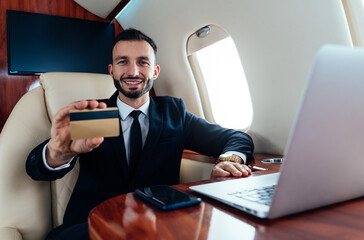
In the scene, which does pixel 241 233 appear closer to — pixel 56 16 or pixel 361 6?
pixel 361 6

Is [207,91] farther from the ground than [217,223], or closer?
farther from the ground

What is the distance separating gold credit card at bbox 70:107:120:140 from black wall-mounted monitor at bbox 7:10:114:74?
186cm

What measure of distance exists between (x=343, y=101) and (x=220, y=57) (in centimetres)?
173

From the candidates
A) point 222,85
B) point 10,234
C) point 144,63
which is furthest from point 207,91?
point 10,234

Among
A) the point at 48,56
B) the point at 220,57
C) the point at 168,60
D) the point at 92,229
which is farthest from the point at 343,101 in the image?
the point at 48,56

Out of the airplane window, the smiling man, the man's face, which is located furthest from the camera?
the airplane window

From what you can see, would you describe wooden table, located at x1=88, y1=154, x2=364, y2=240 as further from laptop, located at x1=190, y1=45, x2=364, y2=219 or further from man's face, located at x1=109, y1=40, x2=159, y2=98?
man's face, located at x1=109, y1=40, x2=159, y2=98

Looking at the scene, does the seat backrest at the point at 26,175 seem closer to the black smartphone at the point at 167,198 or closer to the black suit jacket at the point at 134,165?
the black suit jacket at the point at 134,165

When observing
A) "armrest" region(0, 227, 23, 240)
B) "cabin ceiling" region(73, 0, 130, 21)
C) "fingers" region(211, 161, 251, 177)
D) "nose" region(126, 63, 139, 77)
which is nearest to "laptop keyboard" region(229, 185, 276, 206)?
"fingers" region(211, 161, 251, 177)

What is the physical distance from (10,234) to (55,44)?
1.68 metres

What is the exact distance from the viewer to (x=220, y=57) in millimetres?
2143

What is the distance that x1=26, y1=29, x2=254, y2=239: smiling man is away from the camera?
111 cm

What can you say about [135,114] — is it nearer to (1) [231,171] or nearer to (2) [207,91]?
(1) [231,171]

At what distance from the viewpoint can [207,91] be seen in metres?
2.22
